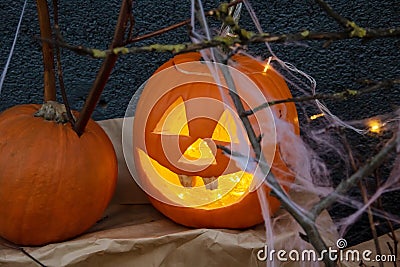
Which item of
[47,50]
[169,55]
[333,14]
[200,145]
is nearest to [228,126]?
[200,145]

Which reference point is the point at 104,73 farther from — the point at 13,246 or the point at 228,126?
the point at 13,246

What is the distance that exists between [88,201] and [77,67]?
2.61 feet

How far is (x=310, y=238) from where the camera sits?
0.64 metres

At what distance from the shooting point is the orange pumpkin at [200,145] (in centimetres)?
121

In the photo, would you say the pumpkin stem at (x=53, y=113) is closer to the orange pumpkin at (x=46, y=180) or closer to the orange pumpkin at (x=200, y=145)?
the orange pumpkin at (x=46, y=180)

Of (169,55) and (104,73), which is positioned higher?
(104,73)

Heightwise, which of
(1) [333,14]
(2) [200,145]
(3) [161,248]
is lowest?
(3) [161,248]

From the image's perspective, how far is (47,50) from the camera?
3.86 feet

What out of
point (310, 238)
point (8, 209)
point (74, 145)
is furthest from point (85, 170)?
point (310, 238)

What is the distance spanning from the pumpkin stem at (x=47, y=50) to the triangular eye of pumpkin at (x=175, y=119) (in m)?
0.23

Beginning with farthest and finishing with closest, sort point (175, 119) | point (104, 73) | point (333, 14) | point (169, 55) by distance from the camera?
point (169, 55)
point (175, 119)
point (104, 73)
point (333, 14)

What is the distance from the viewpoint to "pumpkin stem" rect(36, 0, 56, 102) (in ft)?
3.76

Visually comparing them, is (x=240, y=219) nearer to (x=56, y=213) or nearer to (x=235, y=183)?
(x=235, y=183)

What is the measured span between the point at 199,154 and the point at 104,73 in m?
0.31
